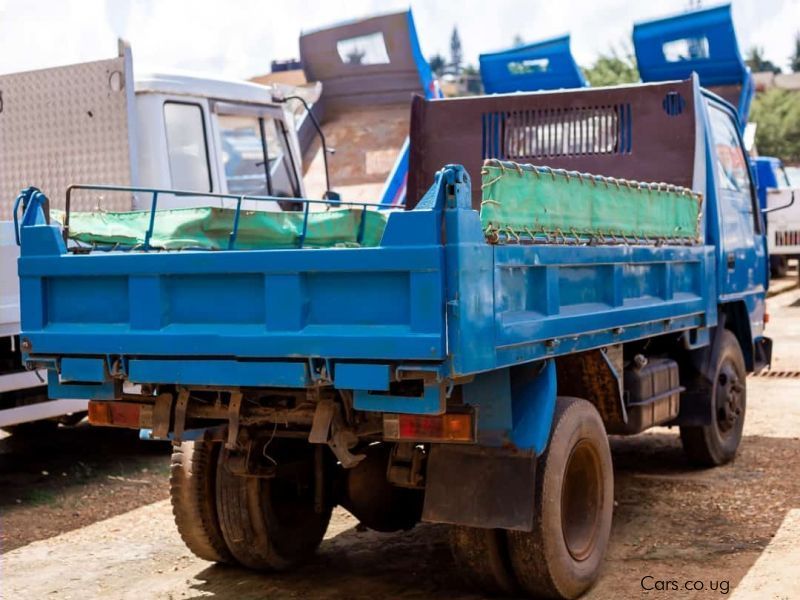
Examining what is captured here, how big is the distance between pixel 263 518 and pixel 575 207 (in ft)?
6.45

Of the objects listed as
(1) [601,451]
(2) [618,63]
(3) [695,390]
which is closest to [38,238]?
(1) [601,451]

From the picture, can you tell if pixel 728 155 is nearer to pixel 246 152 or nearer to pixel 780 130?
pixel 246 152

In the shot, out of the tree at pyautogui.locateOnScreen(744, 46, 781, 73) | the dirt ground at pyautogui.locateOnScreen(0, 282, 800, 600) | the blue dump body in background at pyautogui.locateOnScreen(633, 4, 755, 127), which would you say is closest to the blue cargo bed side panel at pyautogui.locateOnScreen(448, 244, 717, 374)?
the dirt ground at pyautogui.locateOnScreen(0, 282, 800, 600)

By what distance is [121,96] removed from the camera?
756 centimetres

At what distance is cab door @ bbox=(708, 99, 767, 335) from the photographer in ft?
24.0

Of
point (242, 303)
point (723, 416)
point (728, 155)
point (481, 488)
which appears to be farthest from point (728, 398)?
point (242, 303)

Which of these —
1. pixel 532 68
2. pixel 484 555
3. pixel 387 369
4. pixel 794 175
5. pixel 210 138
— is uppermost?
pixel 532 68

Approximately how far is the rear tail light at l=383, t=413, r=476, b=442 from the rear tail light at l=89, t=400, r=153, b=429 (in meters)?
1.08

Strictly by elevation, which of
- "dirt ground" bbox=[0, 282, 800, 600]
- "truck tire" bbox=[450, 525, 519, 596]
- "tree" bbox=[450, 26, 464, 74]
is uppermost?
"tree" bbox=[450, 26, 464, 74]

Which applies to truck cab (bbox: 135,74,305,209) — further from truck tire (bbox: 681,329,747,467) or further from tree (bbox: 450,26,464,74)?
tree (bbox: 450,26,464,74)

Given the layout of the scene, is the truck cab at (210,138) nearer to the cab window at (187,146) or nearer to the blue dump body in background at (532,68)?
the cab window at (187,146)

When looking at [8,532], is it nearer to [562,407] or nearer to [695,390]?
[562,407]

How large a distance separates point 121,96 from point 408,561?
3697 mm

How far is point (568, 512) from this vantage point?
5090mm
